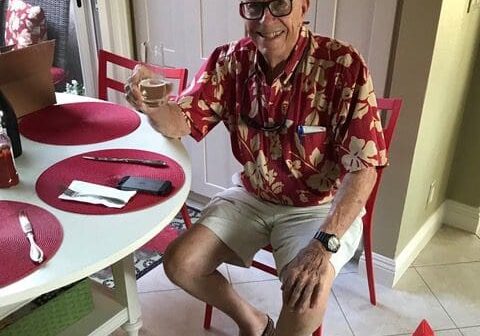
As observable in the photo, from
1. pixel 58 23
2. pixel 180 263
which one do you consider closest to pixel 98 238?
pixel 180 263

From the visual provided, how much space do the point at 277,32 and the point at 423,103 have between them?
0.69m

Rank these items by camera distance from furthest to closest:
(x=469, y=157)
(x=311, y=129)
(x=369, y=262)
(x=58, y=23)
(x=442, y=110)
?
1. (x=58, y=23)
2. (x=469, y=157)
3. (x=442, y=110)
4. (x=369, y=262)
5. (x=311, y=129)

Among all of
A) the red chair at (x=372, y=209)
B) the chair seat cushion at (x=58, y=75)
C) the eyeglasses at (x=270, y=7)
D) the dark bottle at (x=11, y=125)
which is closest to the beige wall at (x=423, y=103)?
the red chair at (x=372, y=209)

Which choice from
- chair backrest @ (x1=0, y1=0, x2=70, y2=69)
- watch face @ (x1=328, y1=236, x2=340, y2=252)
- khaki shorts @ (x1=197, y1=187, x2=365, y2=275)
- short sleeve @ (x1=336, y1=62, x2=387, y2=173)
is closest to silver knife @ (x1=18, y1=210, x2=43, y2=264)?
khaki shorts @ (x1=197, y1=187, x2=365, y2=275)

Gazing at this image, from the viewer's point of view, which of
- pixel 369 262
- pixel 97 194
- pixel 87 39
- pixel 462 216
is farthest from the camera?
pixel 87 39

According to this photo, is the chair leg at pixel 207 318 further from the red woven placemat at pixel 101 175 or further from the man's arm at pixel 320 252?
the red woven placemat at pixel 101 175

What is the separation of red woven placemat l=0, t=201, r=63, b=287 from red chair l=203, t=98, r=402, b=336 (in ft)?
2.42

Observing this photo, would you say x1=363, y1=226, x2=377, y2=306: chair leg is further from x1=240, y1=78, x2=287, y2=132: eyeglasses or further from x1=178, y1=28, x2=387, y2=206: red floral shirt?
x1=240, y1=78, x2=287, y2=132: eyeglasses

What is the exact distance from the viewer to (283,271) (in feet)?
4.72

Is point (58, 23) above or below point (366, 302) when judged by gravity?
above

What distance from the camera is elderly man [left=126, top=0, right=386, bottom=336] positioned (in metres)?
1.36

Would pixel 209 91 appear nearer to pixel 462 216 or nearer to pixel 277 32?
pixel 277 32

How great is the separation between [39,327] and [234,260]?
0.60 meters

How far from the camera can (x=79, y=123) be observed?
154cm
